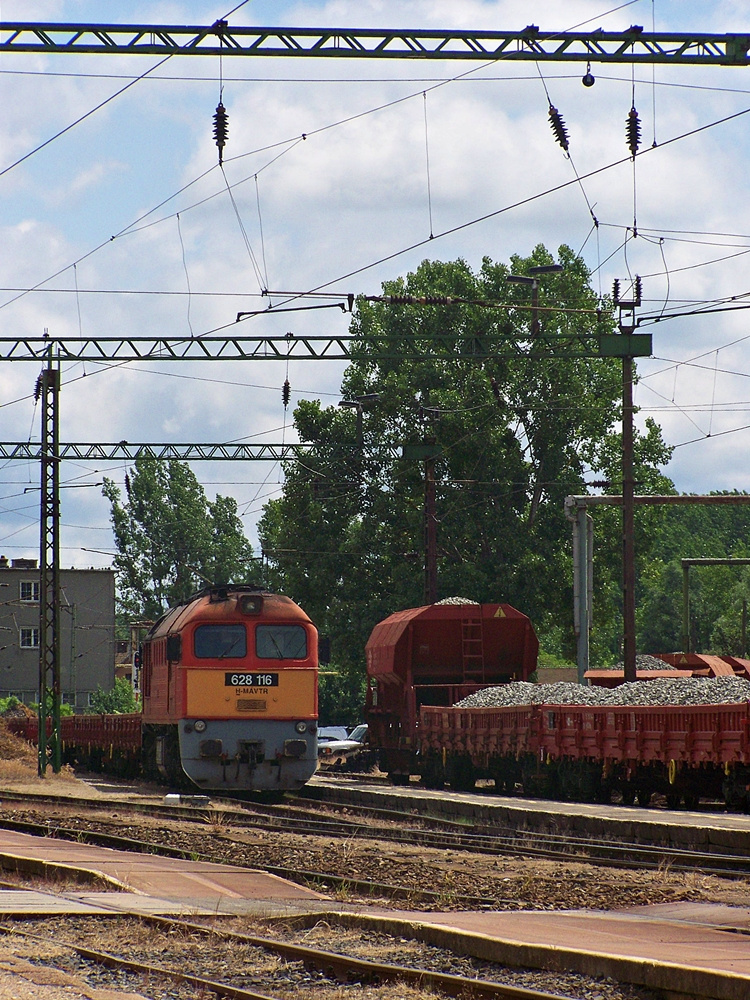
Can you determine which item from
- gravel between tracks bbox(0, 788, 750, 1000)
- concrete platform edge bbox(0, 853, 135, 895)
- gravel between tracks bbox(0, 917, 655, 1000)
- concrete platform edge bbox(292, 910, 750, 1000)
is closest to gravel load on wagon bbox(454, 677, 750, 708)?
gravel between tracks bbox(0, 788, 750, 1000)

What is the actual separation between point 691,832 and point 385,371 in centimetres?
3362

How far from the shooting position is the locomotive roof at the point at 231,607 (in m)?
24.3

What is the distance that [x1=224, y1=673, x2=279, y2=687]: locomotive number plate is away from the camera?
78.4ft

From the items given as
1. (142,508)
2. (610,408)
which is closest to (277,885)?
(610,408)

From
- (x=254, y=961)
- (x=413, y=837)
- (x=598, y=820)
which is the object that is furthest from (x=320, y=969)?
(x=598, y=820)

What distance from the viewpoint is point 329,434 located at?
1905 inches

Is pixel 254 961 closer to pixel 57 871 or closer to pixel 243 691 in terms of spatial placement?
pixel 57 871

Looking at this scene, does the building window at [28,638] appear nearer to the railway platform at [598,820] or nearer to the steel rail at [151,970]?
the railway platform at [598,820]

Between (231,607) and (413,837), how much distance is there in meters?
8.38

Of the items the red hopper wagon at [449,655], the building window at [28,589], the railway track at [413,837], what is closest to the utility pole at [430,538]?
the red hopper wagon at [449,655]

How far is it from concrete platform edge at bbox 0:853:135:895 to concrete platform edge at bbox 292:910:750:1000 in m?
2.32

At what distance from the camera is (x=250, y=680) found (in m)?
24.0

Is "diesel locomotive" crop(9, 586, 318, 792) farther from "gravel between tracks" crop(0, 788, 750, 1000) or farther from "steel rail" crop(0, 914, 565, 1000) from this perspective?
"steel rail" crop(0, 914, 565, 1000)

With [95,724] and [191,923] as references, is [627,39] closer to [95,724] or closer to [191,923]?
[191,923]
